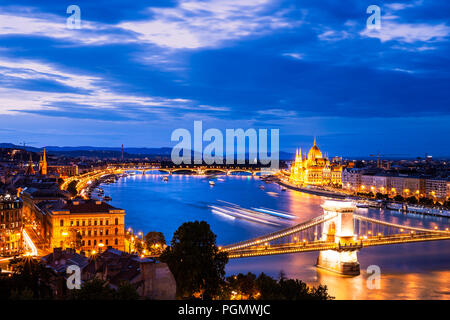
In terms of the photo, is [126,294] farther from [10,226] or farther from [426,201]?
[426,201]

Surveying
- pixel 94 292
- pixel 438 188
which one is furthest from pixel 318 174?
pixel 94 292

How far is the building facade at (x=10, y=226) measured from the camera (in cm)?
1423

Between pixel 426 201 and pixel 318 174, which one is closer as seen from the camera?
pixel 426 201

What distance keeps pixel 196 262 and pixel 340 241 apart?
630cm

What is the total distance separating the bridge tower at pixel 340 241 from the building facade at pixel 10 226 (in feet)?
28.1

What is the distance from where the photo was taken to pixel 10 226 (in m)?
14.7

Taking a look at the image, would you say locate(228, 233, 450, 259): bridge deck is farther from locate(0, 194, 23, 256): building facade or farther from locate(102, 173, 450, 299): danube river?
locate(0, 194, 23, 256): building facade

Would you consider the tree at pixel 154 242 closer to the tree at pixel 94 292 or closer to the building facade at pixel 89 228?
the building facade at pixel 89 228

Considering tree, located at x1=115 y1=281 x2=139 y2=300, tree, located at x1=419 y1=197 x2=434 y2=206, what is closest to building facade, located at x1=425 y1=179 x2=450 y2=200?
tree, located at x1=419 y1=197 x2=434 y2=206

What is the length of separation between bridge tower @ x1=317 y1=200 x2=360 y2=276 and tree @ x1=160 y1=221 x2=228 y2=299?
4.95 metres

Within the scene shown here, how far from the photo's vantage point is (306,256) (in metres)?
16.0

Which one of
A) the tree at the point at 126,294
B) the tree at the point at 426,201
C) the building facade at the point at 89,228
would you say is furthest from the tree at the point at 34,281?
the tree at the point at 426,201
